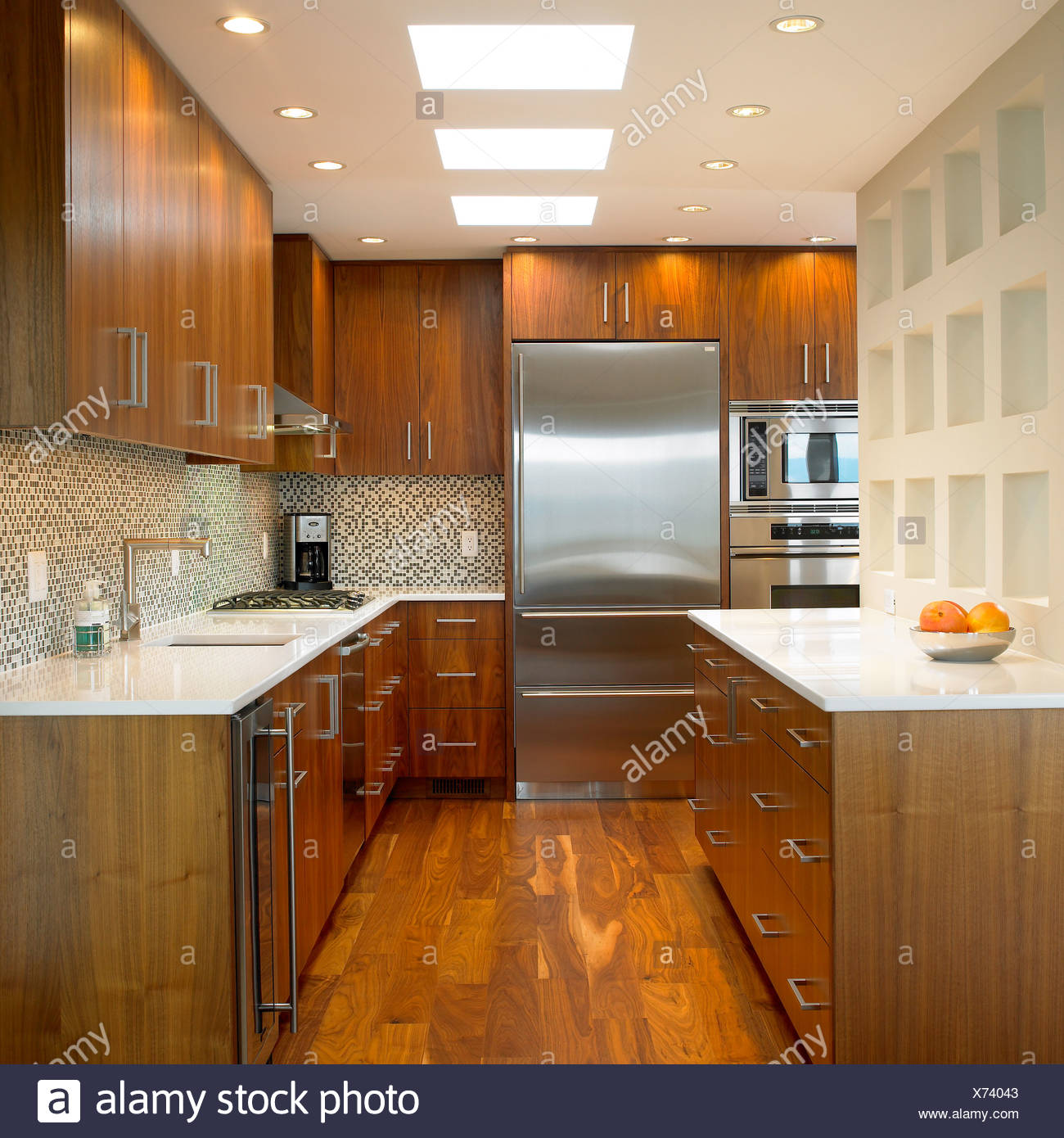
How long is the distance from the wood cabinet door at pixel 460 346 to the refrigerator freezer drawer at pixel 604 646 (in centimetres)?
83

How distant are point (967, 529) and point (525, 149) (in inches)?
74.1

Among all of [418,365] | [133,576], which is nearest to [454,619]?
[418,365]

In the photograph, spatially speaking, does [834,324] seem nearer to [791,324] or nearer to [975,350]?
[791,324]

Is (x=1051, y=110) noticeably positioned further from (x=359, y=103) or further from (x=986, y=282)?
(x=359, y=103)

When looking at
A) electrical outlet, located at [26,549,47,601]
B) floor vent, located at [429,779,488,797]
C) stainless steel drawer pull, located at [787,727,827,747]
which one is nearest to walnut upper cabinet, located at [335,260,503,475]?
floor vent, located at [429,779,488,797]

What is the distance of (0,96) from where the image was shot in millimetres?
2133

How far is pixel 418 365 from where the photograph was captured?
Answer: 504 cm

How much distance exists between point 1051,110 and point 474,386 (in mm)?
2996

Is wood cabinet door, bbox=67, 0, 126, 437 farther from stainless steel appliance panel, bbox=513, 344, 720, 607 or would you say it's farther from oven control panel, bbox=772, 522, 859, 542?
oven control panel, bbox=772, 522, 859, 542

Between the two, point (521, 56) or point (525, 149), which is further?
point (525, 149)

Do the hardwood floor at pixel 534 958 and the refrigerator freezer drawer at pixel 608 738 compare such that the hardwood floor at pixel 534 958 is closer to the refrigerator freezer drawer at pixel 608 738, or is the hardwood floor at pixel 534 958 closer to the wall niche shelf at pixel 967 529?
the refrigerator freezer drawer at pixel 608 738

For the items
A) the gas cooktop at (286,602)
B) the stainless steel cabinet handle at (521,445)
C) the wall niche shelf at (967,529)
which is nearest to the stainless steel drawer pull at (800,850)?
the wall niche shelf at (967,529)

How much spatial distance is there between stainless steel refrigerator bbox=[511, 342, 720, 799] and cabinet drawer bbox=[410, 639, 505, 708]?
0.41 ft

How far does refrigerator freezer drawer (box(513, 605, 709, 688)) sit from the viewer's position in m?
4.76
